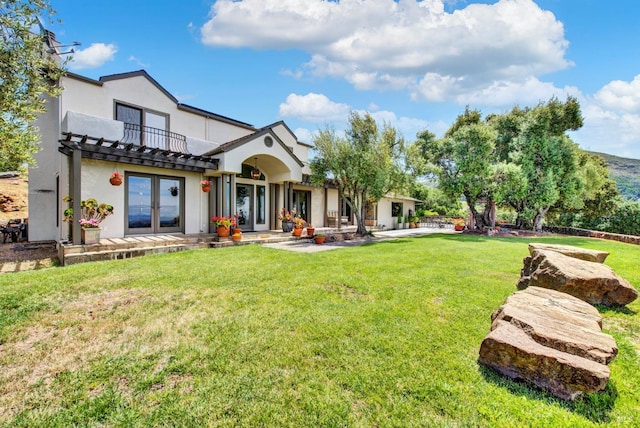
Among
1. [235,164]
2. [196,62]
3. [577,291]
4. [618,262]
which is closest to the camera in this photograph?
[577,291]

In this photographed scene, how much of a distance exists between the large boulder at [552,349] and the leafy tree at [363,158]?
35.7ft

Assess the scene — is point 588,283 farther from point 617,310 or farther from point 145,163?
point 145,163

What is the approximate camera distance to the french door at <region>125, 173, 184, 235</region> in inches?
444

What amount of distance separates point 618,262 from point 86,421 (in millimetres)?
12528

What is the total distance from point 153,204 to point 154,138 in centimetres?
307

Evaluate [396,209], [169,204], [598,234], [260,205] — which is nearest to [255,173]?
[260,205]

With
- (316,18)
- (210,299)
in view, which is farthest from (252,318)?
(316,18)

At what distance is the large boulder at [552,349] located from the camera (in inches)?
101

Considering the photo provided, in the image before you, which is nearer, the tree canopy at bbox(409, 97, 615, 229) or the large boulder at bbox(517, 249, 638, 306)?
the large boulder at bbox(517, 249, 638, 306)

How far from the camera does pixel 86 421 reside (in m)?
2.36

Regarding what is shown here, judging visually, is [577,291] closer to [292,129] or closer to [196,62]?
[196,62]

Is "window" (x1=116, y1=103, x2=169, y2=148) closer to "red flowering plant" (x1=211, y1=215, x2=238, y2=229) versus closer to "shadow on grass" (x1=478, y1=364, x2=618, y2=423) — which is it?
"red flowering plant" (x1=211, y1=215, x2=238, y2=229)

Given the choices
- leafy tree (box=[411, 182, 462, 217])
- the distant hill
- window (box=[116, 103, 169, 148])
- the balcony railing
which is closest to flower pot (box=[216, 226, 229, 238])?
the balcony railing

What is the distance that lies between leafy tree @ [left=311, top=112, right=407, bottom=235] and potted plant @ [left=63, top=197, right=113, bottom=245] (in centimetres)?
908
